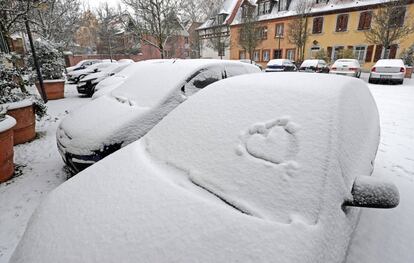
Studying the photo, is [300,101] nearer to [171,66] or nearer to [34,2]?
[171,66]

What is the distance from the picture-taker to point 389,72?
448 inches

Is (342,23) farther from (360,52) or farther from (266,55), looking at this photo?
(266,55)

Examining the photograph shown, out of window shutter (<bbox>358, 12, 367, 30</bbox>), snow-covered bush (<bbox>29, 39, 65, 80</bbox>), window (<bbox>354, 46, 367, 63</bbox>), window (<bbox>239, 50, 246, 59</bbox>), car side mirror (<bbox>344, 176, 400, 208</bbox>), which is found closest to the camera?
car side mirror (<bbox>344, 176, 400, 208</bbox>)

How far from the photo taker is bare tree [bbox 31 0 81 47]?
60.2 feet

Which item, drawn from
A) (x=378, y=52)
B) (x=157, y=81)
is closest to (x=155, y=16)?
(x=157, y=81)

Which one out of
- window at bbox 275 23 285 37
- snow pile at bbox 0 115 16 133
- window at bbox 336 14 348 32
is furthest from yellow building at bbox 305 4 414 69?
snow pile at bbox 0 115 16 133

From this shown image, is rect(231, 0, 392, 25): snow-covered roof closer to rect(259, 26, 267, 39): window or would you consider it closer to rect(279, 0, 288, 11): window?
rect(279, 0, 288, 11): window

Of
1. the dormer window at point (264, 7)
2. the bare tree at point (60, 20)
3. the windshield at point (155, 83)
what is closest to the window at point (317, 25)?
the dormer window at point (264, 7)

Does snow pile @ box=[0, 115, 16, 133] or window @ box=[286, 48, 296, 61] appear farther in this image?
window @ box=[286, 48, 296, 61]

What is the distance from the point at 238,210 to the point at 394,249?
156 cm

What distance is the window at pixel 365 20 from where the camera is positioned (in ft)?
68.6

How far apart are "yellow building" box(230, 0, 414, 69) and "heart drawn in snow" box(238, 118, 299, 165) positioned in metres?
20.7

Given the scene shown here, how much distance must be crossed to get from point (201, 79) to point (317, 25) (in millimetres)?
24993

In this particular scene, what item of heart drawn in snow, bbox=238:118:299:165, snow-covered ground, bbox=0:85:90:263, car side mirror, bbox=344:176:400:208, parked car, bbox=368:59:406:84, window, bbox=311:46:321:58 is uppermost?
window, bbox=311:46:321:58
